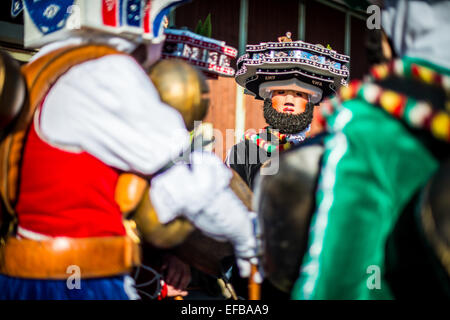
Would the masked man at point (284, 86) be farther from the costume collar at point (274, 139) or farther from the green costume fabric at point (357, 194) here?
the green costume fabric at point (357, 194)

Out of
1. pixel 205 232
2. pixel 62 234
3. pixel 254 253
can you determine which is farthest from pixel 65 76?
pixel 254 253

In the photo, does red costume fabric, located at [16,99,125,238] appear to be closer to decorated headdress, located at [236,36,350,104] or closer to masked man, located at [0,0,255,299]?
masked man, located at [0,0,255,299]

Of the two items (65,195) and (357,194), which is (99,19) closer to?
(65,195)

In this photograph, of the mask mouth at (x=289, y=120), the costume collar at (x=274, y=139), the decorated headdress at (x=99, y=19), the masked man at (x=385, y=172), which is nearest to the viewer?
the masked man at (x=385, y=172)

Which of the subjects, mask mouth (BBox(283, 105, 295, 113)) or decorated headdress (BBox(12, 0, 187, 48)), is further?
mask mouth (BBox(283, 105, 295, 113))

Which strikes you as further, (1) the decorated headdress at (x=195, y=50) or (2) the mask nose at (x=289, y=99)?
(2) the mask nose at (x=289, y=99)

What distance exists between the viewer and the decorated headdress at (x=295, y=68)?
111 inches

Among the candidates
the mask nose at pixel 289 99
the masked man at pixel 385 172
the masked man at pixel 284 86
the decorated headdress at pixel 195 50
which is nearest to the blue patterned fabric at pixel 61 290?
the masked man at pixel 385 172

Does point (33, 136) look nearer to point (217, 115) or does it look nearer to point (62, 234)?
point (62, 234)

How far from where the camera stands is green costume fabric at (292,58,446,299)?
0.74 metres

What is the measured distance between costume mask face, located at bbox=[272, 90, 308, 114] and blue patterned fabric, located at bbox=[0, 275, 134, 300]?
6.94ft

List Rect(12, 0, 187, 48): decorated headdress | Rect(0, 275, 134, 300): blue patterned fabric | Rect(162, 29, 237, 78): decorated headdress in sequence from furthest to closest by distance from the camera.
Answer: Rect(162, 29, 237, 78): decorated headdress, Rect(12, 0, 187, 48): decorated headdress, Rect(0, 275, 134, 300): blue patterned fabric

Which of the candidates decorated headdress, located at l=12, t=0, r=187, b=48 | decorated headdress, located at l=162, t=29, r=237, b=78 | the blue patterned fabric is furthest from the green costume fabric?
decorated headdress, located at l=162, t=29, r=237, b=78

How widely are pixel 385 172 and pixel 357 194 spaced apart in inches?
2.5
